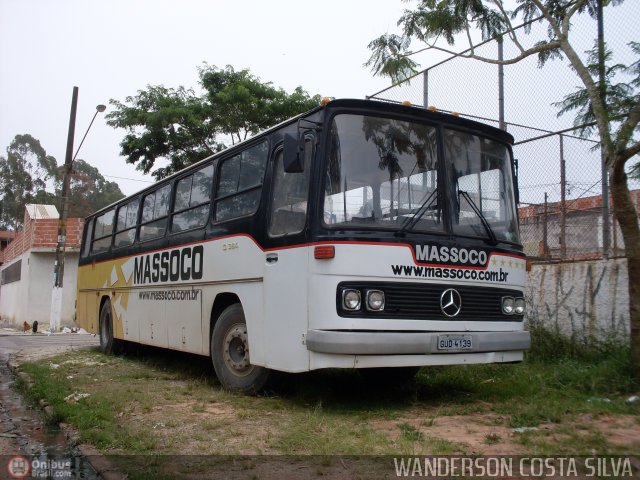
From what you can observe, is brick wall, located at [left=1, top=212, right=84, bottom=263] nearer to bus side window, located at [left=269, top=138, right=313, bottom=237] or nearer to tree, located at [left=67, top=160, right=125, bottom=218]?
tree, located at [left=67, top=160, right=125, bottom=218]

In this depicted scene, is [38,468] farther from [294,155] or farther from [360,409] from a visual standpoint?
[294,155]

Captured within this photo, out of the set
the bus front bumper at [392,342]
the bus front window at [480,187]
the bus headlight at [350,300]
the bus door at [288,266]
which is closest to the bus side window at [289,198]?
the bus door at [288,266]

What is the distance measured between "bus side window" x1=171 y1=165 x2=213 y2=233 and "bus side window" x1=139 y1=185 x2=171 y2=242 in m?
0.37

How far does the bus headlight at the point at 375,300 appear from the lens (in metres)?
5.09

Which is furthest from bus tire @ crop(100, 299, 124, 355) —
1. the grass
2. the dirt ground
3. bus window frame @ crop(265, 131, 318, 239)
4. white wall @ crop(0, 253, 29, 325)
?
white wall @ crop(0, 253, 29, 325)

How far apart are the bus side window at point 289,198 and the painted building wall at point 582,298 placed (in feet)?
13.1

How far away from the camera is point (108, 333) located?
11.0 metres

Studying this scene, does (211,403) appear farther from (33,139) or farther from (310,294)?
(33,139)

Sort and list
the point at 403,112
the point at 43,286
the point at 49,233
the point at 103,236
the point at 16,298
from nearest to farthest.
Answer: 1. the point at 403,112
2. the point at 103,236
3. the point at 49,233
4. the point at 43,286
5. the point at 16,298

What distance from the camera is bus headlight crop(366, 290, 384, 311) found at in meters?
5.09

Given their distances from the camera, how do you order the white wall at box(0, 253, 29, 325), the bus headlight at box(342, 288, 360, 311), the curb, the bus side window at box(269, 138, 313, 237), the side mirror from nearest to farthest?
the curb
the bus headlight at box(342, 288, 360, 311)
the side mirror
the bus side window at box(269, 138, 313, 237)
the white wall at box(0, 253, 29, 325)

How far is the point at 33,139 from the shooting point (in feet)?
155

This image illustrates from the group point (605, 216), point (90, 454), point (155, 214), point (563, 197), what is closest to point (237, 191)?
point (155, 214)

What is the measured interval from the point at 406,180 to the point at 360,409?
2.14 meters
